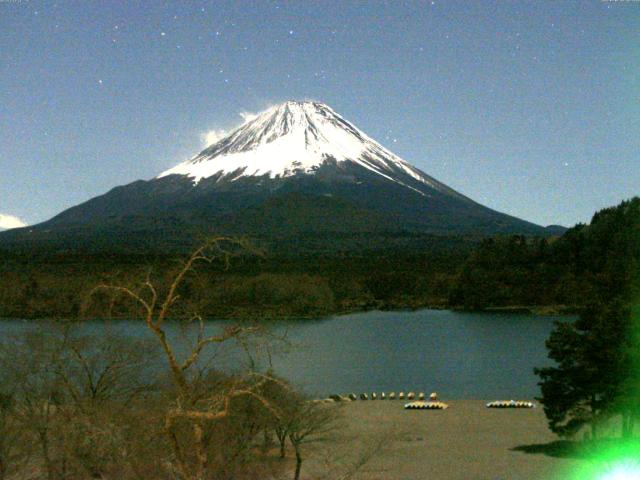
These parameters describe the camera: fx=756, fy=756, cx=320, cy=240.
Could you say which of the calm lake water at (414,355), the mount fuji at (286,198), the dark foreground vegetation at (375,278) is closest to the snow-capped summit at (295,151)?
the mount fuji at (286,198)

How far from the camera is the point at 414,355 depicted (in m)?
40.0

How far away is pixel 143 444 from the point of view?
884 centimetres

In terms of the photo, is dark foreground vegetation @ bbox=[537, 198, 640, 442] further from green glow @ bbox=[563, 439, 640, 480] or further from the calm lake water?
the calm lake water

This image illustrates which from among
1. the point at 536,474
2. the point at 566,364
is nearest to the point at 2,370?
the point at 536,474

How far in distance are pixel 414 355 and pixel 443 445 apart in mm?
21842

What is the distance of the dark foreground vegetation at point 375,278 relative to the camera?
63.5 metres

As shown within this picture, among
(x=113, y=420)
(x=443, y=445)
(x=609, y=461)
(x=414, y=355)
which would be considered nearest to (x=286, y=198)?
(x=414, y=355)

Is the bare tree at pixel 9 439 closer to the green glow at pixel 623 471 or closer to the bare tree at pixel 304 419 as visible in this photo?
the bare tree at pixel 304 419

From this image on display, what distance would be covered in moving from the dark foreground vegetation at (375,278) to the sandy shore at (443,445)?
37969mm

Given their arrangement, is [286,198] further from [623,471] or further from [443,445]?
[623,471]

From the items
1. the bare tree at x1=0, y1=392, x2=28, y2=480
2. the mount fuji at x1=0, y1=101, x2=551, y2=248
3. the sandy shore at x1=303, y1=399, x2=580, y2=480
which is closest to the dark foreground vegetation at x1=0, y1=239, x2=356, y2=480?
the bare tree at x1=0, y1=392, x2=28, y2=480

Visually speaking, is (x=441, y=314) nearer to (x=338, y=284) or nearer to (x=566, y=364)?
(x=338, y=284)

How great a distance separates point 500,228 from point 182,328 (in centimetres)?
11138

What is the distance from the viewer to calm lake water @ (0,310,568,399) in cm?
3053
